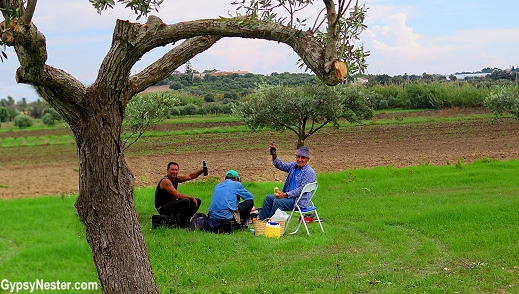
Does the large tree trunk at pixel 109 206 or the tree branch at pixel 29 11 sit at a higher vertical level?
the tree branch at pixel 29 11

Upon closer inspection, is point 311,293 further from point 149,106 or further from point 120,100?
point 149,106

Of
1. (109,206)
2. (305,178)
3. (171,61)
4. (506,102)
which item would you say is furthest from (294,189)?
(506,102)

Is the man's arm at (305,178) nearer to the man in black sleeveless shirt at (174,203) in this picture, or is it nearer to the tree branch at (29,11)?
the man in black sleeveless shirt at (174,203)

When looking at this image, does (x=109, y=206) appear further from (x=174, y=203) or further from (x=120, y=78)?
(x=174, y=203)

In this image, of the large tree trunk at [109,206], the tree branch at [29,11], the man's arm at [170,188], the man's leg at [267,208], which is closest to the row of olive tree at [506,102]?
the man's leg at [267,208]

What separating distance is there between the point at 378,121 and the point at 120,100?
4547 centimetres

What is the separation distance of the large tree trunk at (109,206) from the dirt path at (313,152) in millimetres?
11312

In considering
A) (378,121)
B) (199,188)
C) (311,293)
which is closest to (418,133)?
(378,121)

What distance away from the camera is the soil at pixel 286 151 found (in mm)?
21828

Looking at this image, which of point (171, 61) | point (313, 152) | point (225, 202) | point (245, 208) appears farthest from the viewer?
point (313, 152)

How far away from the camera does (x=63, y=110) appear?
→ 4938 mm

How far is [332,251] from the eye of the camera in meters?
9.12

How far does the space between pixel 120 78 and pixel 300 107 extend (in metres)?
13.8

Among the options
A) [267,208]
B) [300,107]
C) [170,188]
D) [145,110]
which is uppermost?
[145,110]
